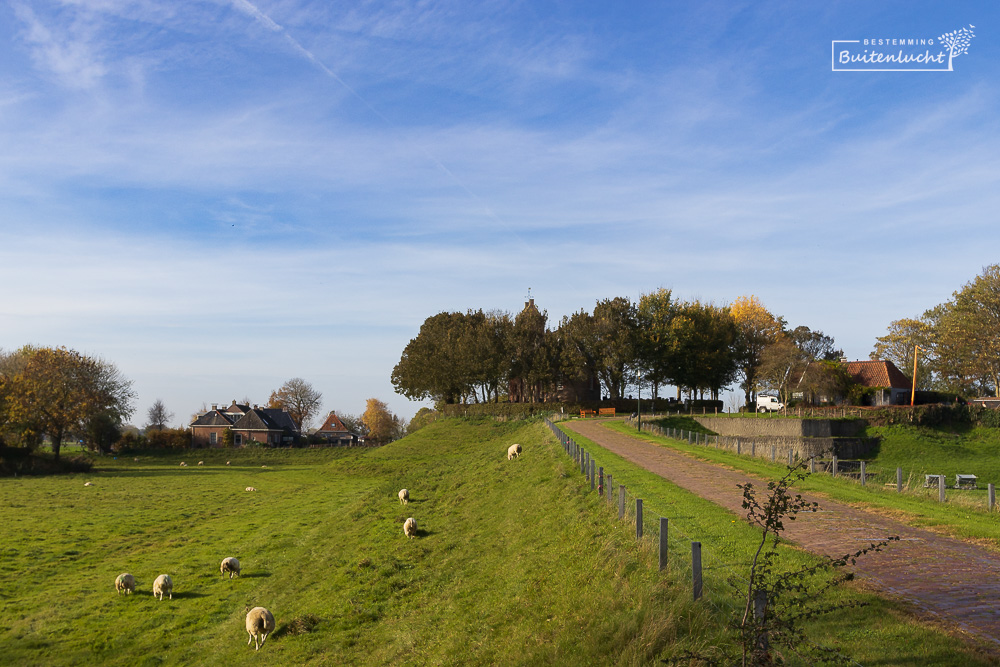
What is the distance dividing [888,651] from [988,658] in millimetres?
1094

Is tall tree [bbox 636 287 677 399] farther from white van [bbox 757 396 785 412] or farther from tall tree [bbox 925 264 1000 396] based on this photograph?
tall tree [bbox 925 264 1000 396]

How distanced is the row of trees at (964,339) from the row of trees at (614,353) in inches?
515

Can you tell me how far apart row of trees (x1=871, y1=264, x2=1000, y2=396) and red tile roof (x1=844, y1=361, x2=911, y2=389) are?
3.95 meters

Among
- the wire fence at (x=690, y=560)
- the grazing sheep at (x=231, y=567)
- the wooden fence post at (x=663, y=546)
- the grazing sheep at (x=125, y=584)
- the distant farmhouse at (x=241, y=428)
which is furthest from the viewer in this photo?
the distant farmhouse at (x=241, y=428)

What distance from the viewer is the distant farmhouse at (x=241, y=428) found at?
105 meters

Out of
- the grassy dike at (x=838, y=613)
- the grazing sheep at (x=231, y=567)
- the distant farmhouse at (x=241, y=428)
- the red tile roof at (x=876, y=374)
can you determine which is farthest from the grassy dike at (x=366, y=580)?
the distant farmhouse at (x=241, y=428)

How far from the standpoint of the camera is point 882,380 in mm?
82500

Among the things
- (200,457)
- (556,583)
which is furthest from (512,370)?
(556,583)

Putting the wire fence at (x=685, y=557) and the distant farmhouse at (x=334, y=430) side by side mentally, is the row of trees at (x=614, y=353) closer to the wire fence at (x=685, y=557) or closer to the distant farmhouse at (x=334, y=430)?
the distant farmhouse at (x=334, y=430)

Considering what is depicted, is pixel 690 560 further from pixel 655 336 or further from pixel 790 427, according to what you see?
pixel 655 336

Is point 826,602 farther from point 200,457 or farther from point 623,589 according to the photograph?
point 200,457

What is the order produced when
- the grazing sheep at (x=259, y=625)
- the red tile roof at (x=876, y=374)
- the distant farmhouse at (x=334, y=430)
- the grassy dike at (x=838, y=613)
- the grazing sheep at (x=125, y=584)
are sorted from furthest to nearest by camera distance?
the distant farmhouse at (x=334, y=430)
the red tile roof at (x=876, y=374)
the grazing sheep at (x=125, y=584)
the grazing sheep at (x=259, y=625)
the grassy dike at (x=838, y=613)

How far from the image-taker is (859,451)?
Answer: 65062 mm

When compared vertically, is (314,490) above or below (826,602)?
below
